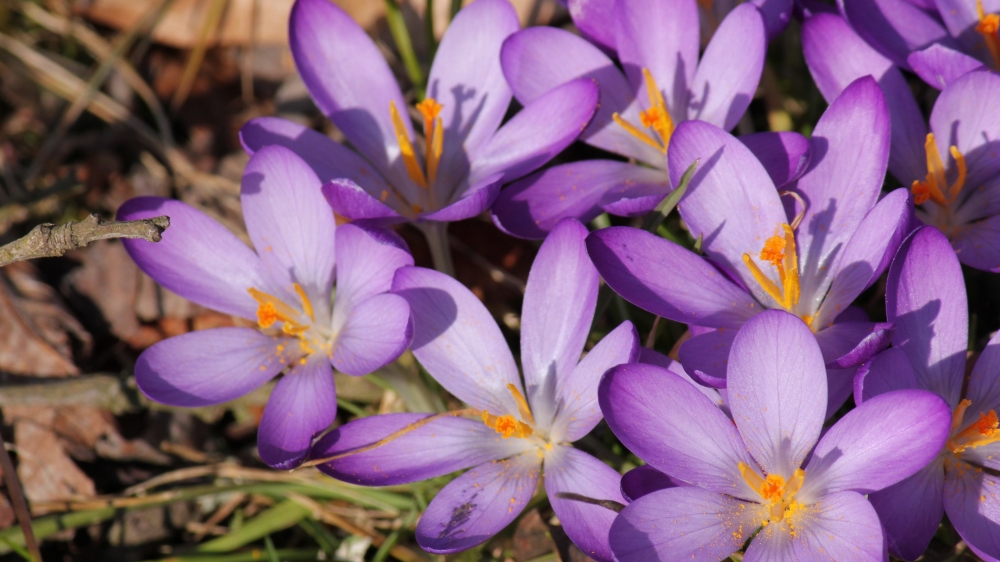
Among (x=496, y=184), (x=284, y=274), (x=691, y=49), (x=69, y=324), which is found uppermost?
(x=691, y=49)

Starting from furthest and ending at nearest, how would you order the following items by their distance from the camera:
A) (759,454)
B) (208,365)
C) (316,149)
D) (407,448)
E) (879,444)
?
(316,149) → (208,365) → (407,448) → (759,454) → (879,444)

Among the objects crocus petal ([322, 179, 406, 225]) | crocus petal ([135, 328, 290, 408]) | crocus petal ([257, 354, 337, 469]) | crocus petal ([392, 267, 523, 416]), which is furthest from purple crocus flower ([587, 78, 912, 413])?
crocus petal ([135, 328, 290, 408])

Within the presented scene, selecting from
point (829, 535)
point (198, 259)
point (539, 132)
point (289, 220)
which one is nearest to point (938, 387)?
point (829, 535)

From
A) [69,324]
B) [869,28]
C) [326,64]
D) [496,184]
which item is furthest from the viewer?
[69,324]

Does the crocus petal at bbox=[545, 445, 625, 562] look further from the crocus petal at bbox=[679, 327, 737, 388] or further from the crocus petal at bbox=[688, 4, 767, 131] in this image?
the crocus petal at bbox=[688, 4, 767, 131]

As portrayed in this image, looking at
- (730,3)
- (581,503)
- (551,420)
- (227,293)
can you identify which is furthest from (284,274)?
(730,3)

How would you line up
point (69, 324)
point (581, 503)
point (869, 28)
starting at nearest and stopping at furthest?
point (581, 503) < point (869, 28) < point (69, 324)

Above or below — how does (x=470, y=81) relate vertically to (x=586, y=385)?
above

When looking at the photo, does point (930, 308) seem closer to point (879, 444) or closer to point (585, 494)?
point (879, 444)

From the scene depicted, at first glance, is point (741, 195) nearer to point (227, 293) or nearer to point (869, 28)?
point (869, 28)
